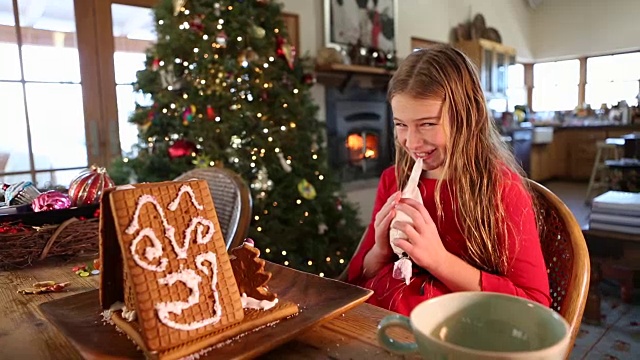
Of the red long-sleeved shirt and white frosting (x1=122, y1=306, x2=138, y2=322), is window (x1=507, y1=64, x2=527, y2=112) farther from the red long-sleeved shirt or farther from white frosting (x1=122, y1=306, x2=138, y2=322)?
white frosting (x1=122, y1=306, x2=138, y2=322)

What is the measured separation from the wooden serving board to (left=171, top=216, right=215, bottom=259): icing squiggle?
0.11 metres

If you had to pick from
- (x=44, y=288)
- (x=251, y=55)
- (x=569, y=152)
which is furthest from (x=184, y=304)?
(x=569, y=152)

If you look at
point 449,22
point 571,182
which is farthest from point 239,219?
point 571,182

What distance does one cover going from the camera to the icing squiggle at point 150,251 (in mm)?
436

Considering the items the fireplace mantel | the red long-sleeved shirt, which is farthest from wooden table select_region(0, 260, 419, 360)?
the fireplace mantel

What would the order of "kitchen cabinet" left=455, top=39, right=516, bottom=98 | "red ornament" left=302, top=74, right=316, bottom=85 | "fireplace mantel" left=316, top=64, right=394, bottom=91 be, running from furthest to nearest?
"kitchen cabinet" left=455, top=39, right=516, bottom=98
"fireplace mantel" left=316, top=64, right=394, bottom=91
"red ornament" left=302, top=74, right=316, bottom=85

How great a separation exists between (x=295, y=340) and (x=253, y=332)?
6cm

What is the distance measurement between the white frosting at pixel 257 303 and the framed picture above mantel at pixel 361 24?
3441 mm

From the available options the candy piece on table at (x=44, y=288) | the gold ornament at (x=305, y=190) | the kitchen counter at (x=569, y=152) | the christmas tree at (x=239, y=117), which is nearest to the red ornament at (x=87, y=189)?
the candy piece on table at (x=44, y=288)

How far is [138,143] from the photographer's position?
277 cm

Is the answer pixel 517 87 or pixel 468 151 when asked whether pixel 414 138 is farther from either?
pixel 517 87

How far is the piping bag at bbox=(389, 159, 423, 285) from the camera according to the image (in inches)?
31.3

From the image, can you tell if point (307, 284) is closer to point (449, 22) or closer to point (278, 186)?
point (278, 186)

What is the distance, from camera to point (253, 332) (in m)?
0.49
